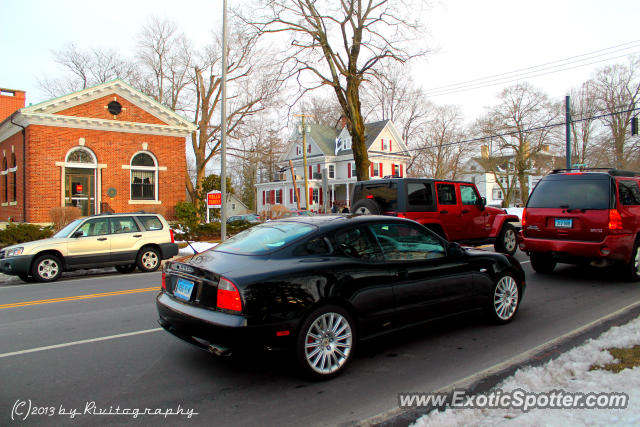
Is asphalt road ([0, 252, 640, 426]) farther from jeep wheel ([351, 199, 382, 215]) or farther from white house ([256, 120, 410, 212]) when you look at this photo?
white house ([256, 120, 410, 212])

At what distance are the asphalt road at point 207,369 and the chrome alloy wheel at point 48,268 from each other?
3623mm

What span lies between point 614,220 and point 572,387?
5.73m

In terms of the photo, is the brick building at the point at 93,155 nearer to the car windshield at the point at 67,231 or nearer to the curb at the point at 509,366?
the car windshield at the point at 67,231

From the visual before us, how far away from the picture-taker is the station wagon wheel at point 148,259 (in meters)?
11.8

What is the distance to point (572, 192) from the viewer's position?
28.4ft

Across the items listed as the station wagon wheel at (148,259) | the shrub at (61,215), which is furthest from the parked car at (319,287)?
the shrub at (61,215)

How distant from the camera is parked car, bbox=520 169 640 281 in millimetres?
8109

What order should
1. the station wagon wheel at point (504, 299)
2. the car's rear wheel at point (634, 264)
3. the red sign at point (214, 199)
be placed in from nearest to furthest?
the station wagon wheel at point (504, 299) < the car's rear wheel at point (634, 264) < the red sign at point (214, 199)

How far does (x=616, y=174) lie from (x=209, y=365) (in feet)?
27.5

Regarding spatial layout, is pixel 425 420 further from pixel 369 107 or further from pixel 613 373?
pixel 369 107

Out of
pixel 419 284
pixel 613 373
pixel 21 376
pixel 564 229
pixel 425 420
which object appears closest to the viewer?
pixel 425 420

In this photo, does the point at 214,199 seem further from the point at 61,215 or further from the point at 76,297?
the point at 76,297

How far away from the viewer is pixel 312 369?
13.1ft

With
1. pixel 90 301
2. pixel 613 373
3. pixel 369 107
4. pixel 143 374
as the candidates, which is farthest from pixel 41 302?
pixel 369 107
